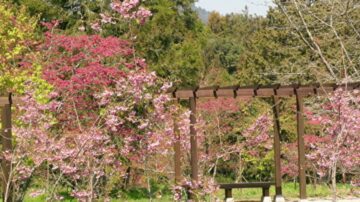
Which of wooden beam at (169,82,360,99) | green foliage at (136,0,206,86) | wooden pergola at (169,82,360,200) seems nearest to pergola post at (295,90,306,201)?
wooden pergola at (169,82,360,200)

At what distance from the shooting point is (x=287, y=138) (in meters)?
21.3

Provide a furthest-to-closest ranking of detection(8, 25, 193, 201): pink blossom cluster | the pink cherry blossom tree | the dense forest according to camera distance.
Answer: the dense forest, detection(8, 25, 193, 201): pink blossom cluster, the pink cherry blossom tree

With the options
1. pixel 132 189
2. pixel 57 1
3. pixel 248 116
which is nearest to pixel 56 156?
pixel 132 189

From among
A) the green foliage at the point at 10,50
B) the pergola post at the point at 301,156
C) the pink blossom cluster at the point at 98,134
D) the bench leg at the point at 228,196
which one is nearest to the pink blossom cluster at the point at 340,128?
the pergola post at the point at 301,156

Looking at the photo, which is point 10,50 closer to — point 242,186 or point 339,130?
point 242,186

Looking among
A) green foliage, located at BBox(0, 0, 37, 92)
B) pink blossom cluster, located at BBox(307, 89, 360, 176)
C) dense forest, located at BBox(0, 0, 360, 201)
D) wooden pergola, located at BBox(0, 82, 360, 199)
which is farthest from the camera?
green foliage, located at BBox(0, 0, 37, 92)

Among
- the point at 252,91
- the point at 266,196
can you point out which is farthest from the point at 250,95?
the point at 266,196

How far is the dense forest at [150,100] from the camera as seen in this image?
8328mm

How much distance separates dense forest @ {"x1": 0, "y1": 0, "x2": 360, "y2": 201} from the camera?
8.33 meters

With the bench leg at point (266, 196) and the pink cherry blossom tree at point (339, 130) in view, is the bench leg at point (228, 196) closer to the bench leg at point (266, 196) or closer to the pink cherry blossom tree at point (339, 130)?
the bench leg at point (266, 196)

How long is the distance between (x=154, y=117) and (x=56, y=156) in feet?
4.54

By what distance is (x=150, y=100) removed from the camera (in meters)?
8.60

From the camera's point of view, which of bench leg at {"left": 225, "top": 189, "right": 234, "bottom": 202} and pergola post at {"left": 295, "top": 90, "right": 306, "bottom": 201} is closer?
bench leg at {"left": 225, "top": 189, "right": 234, "bottom": 202}

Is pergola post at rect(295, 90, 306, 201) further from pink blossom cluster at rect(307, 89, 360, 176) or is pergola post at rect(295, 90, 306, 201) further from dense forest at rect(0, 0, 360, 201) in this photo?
pink blossom cluster at rect(307, 89, 360, 176)
